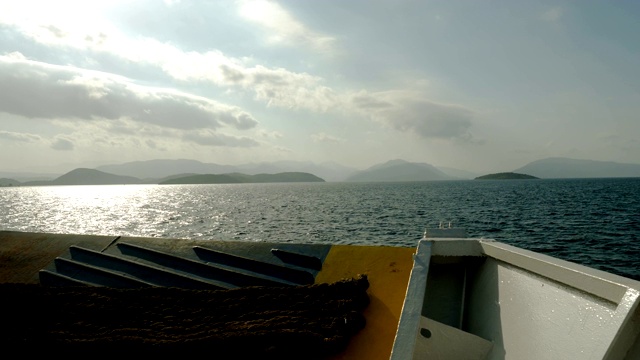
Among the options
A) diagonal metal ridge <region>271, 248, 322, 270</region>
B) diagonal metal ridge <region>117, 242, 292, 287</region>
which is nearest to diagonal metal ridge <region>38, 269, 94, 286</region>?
diagonal metal ridge <region>117, 242, 292, 287</region>

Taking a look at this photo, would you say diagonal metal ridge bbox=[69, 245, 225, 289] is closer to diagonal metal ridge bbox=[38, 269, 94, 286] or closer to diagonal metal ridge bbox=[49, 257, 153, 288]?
diagonal metal ridge bbox=[49, 257, 153, 288]

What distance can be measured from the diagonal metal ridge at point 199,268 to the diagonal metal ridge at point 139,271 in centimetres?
18

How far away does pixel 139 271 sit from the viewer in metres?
7.61

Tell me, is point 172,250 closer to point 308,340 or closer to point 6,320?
point 6,320

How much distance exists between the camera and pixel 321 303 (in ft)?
19.2

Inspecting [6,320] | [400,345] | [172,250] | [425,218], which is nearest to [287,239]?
[425,218]

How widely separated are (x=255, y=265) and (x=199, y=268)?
105cm

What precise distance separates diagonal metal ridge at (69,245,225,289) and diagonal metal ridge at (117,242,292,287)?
18 centimetres

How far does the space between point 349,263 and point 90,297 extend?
422cm

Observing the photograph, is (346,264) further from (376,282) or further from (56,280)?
(56,280)

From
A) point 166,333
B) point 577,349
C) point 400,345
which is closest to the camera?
point 577,349

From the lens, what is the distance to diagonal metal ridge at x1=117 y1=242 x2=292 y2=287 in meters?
6.96

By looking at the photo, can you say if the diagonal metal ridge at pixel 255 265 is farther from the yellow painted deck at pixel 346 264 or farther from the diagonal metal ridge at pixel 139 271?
the diagonal metal ridge at pixel 139 271

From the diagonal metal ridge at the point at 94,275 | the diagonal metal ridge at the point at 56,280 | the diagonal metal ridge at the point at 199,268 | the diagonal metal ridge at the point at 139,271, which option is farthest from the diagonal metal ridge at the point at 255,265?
the diagonal metal ridge at the point at 56,280
